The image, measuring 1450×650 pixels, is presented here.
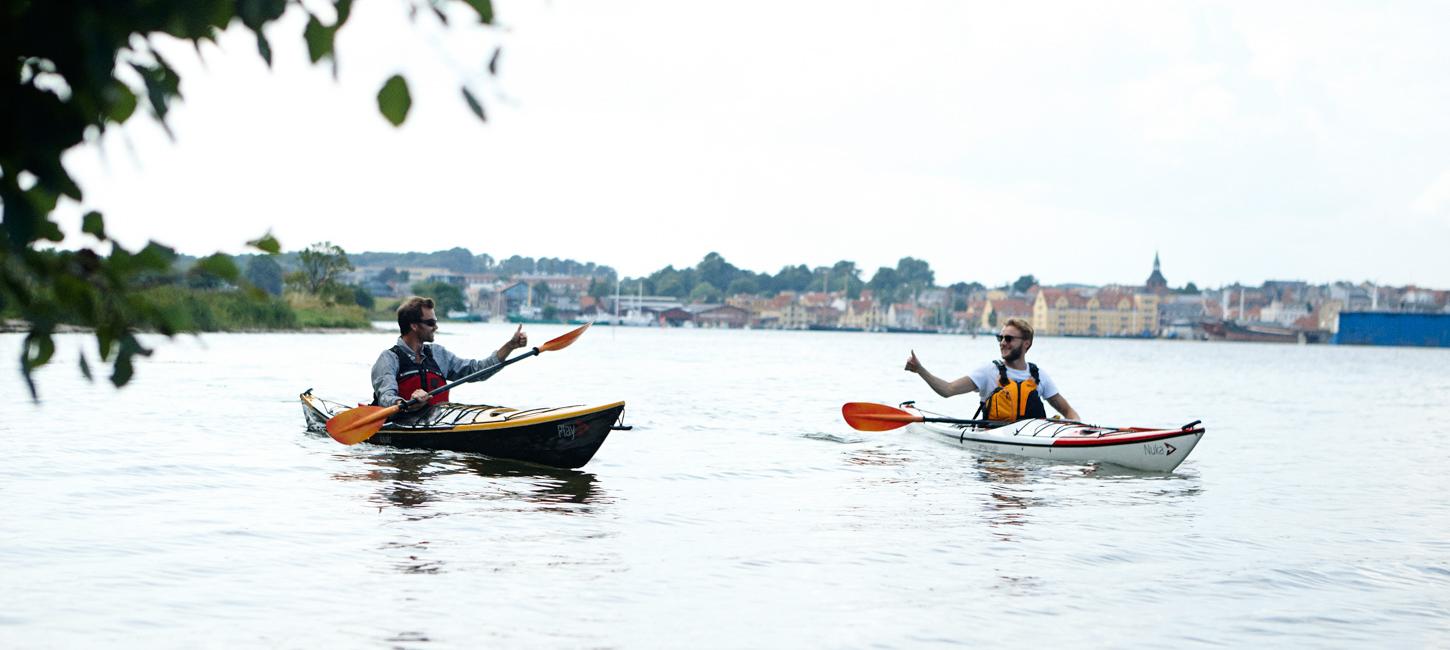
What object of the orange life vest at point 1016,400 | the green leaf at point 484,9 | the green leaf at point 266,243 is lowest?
the orange life vest at point 1016,400

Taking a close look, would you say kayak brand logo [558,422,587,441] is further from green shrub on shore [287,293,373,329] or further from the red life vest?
green shrub on shore [287,293,373,329]

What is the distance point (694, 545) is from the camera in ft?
31.0

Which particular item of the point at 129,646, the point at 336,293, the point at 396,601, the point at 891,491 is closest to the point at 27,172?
the point at 129,646

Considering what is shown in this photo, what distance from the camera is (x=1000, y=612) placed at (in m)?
7.41

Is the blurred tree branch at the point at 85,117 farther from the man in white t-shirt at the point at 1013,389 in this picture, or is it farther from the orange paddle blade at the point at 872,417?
the orange paddle blade at the point at 872,417

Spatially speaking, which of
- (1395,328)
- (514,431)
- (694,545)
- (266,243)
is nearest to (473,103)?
(266,243)

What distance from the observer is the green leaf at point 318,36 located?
9.07ft

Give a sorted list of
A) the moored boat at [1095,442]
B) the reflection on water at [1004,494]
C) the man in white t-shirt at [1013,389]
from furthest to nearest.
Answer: the man in white t-shirt at [1013,389] < the moored boat at [1095,442] < the reflection on water at [1004,494]

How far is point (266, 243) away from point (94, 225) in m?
0.36

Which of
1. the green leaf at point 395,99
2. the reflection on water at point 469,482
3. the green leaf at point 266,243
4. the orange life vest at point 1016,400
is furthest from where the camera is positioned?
the orange life vest at point 1016,400

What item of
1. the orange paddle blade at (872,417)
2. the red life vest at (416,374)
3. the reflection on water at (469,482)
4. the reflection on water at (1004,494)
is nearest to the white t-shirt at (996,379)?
the reflection on water at (1004,494)

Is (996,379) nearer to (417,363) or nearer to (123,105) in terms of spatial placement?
(417,363)

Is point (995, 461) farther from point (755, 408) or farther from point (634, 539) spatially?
point (755, 408)

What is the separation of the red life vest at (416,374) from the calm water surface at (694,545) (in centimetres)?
77
